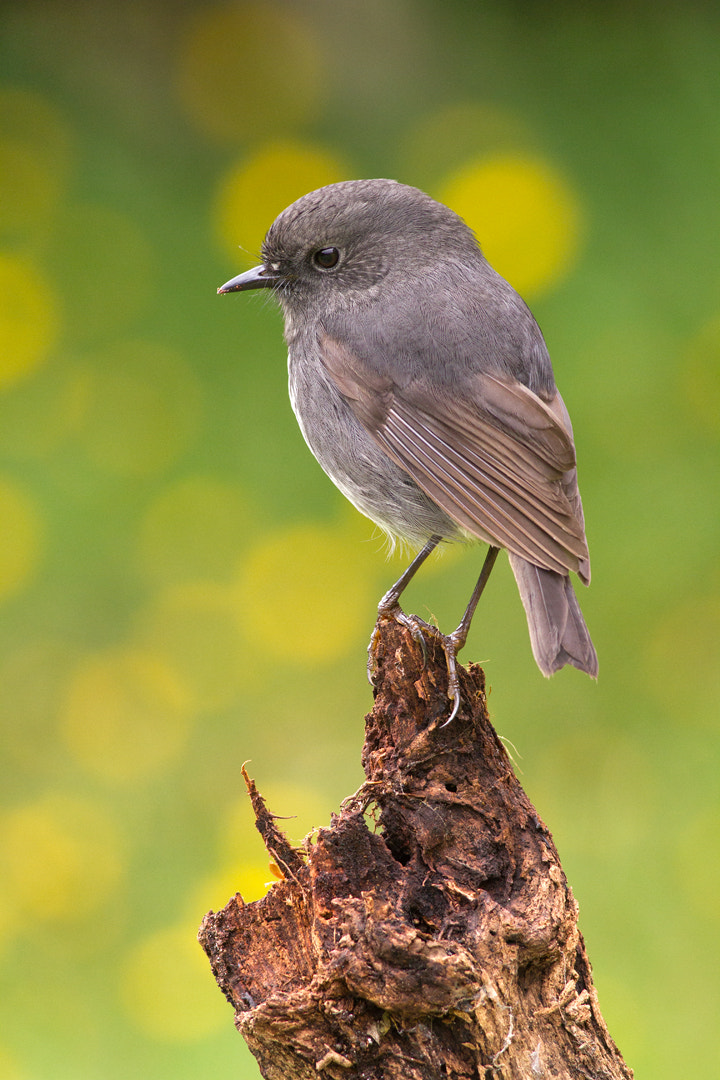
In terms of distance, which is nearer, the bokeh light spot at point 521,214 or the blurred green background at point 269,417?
the blurred green background at point 269,417

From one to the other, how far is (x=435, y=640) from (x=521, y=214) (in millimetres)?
2711

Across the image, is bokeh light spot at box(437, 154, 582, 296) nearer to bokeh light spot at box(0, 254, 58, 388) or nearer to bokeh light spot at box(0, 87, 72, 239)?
bokeh light spot at box(0, 87, 72, 239)

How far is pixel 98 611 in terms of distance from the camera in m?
4.54

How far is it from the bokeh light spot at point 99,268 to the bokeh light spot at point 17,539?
0.75 meters

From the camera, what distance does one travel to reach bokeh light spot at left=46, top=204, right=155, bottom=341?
4754 mm

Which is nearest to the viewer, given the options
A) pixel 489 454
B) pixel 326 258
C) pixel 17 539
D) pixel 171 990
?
pixel 489 454

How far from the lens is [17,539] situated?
4.55 meters

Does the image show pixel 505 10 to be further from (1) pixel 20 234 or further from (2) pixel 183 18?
(1) pixel 20 234

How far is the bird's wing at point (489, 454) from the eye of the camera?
274 centimetres

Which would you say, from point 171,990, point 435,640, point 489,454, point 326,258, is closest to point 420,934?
point 435,640

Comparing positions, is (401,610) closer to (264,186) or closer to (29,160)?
(264,186)

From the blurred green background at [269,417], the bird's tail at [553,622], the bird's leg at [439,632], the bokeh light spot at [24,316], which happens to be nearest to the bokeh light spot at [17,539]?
the blurred green background at [269,417]

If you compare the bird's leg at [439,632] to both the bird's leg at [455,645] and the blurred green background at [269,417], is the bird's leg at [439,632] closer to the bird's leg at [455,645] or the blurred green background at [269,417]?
the bird's leg at [455,645]

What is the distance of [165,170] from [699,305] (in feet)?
7.64
